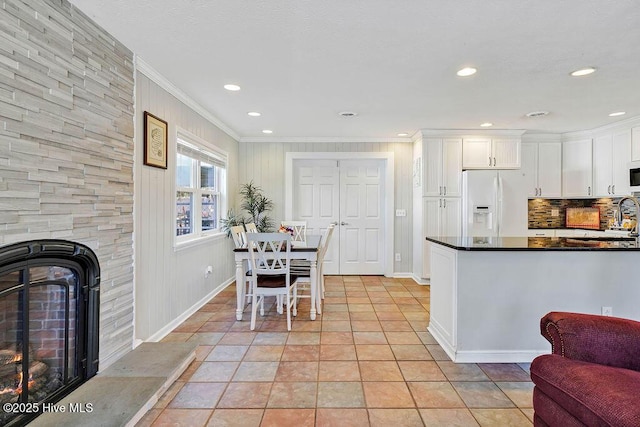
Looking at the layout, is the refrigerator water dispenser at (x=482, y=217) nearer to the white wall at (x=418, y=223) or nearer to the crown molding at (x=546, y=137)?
the white wall at (x=418, y=223)

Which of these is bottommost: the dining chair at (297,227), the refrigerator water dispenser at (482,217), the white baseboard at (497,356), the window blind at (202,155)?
the white baseboard at (497,356)

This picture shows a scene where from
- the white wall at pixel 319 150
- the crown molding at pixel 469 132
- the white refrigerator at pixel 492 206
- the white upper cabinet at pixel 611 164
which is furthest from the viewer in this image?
the white wall at pixel 319 150

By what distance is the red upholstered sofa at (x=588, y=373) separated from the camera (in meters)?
1.21

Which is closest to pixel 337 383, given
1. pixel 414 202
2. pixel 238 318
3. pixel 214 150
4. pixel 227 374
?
pixel 227 374

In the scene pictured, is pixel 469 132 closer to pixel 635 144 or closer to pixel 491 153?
pixel 491 153

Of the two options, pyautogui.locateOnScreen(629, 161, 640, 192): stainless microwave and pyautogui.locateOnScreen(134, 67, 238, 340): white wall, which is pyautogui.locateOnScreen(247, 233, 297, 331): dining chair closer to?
pyautogui.locateOnScreen(134, 67, 238, 340): white wall

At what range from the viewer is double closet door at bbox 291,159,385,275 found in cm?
558

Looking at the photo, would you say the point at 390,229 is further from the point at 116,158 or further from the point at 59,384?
the point at 59,384

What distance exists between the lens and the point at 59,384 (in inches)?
71.9

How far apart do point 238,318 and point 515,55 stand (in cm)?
337

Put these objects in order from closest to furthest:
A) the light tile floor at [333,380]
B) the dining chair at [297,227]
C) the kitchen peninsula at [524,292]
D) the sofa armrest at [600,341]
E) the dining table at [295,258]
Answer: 1. the sofa armrest at [600,341]
2. the light tile floor at [333,380]
3. the kitchen peninsula at [524,292]
4. the dining table at [295,258]
5. the dining chair at [297,227]

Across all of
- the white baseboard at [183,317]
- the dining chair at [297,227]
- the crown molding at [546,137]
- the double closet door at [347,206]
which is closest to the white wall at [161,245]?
the white baseboard at [183,317]

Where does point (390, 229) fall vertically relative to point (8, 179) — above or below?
below

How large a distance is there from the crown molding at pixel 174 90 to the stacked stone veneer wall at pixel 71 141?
0.56 feet
